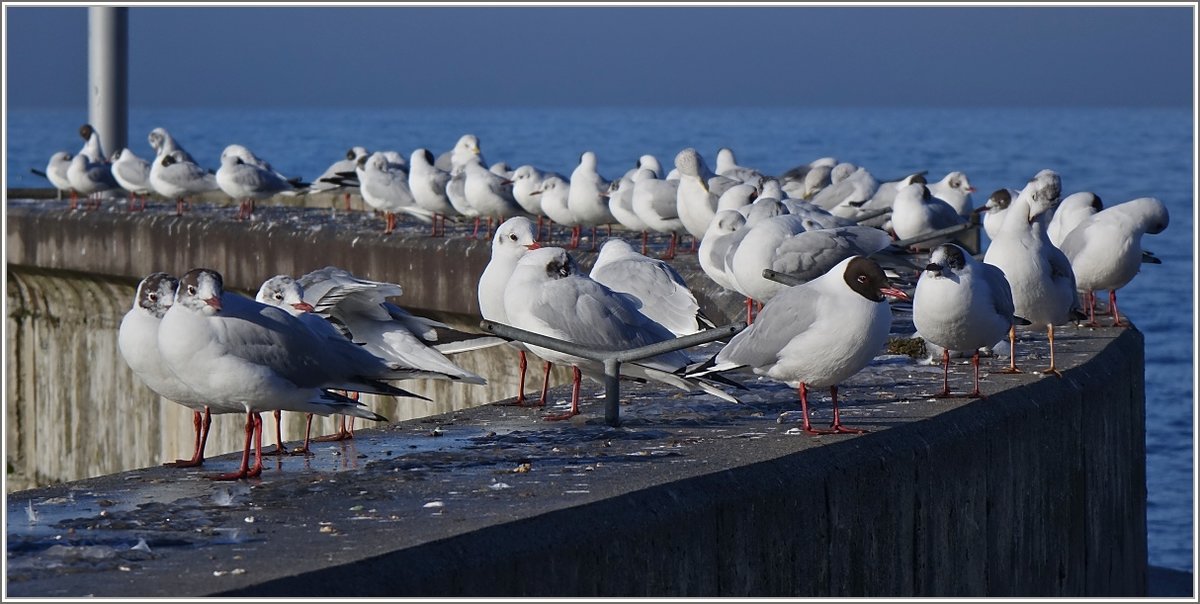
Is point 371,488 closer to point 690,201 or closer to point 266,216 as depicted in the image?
point 690,201

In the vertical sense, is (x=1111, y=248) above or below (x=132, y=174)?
below

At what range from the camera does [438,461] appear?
598cm

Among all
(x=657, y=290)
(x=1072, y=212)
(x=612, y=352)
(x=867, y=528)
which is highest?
(x=1072, y=212)

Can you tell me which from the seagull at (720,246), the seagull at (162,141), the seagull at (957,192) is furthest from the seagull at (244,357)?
the seagull at (162,141)

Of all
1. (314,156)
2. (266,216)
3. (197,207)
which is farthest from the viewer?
(314,156)

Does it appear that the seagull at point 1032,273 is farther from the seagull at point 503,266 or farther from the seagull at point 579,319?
the seagull at point 503,266

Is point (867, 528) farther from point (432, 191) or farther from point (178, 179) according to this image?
point (178, 179)

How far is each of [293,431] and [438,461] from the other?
23.9 feet

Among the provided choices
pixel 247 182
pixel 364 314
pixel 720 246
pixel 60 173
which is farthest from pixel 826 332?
pixel 60 173

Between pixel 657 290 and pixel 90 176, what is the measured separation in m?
12.2

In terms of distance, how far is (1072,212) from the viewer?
1158 cm

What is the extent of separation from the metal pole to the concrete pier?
55.4 ft

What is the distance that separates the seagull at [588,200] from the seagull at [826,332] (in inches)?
314

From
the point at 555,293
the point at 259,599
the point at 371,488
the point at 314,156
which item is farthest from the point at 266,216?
the point at 314,156
